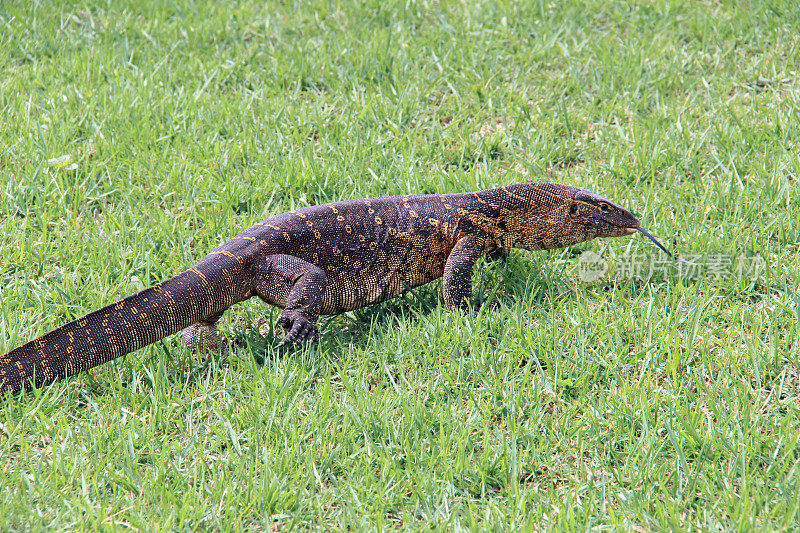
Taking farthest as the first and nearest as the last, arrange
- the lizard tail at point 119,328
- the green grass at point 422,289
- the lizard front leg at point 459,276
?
the lizard front leg at point 459,276, the lizard tail at point 119,328, the green grass at point 422,289

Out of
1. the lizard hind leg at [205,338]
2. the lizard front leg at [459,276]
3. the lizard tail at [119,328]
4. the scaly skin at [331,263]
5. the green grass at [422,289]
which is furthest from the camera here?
the lizard front leg at [459,276]

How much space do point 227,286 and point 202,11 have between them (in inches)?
231

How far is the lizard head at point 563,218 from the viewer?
542cm

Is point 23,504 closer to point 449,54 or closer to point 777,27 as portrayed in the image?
point 449,54

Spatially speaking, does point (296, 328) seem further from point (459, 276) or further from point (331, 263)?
point (459, 276)

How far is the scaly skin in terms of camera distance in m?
4.35

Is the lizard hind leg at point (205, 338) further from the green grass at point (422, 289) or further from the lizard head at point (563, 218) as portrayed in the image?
the lizard head at point (563, 218)

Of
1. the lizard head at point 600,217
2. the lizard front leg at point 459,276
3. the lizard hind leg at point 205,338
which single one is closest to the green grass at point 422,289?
the lizard hind leg at point 205,338

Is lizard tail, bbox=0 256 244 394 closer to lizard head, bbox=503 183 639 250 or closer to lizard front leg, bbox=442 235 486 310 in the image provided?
lizard front leg, bbox=442 235 486 310

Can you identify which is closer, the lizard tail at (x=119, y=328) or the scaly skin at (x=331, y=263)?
the lizard tail at (x=119, y=328)

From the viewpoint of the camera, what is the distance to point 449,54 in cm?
839

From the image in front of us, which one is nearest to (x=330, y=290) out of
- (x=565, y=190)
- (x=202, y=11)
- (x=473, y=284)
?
(x=473, y=284)

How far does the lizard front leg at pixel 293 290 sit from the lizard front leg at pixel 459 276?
2.80ft

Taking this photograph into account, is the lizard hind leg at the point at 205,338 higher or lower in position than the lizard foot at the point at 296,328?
lower
